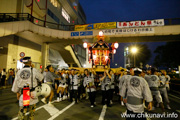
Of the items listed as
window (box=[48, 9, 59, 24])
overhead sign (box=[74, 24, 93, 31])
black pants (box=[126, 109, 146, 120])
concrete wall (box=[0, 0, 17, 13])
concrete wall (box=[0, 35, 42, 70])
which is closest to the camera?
black pants (box=[126, 109, 146, 120])

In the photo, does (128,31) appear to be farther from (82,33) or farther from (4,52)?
(4,52)

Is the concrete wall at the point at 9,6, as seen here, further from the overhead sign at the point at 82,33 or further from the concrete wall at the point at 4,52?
the overhead sign at the point at 82,33

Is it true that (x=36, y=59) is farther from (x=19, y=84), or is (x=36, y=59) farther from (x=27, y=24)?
(x=19, y=84)

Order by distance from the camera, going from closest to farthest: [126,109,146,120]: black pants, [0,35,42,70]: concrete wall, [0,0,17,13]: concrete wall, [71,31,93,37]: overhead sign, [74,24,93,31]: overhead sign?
[126,109,146,120]: black pants < [0,35,42,70]: concrete wall < [0,0,17,13]: concrete wall < [71,31,93,37]: overhead sign < [74,24,93,31]: overhead sign

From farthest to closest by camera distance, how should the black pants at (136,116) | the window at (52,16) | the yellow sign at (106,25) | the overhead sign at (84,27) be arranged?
the window at (52,16)
the overhead sign at (84,27)
the yellow sign at (106,25)
the black pants at (136,116)

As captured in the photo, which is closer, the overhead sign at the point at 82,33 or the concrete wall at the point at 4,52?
the concrete wall at the point at 4,52

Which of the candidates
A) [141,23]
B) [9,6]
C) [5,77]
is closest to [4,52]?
[5,77]

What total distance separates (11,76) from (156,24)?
1815 centimetres

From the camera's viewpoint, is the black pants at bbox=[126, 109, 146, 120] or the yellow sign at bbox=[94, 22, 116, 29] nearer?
the black pants at bbox=[126, 109, 146, 120]

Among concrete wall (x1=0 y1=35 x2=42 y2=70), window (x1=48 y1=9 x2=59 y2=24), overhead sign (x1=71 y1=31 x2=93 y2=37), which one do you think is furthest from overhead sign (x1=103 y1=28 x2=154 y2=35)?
window (x1=48 y1=9 x2=59 y2=24)

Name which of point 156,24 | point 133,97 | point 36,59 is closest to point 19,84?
point 133,97

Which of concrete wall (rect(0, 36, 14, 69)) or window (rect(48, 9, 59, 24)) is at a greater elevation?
window (rect(48, 9, 59, 24))

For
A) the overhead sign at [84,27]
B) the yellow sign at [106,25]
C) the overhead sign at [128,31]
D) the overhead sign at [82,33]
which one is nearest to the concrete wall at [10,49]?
the overhead sign at [82,33]

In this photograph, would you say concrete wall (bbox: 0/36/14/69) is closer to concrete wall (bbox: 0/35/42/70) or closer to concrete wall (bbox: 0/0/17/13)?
concrete wall (bbox: 0/35/42/70)
